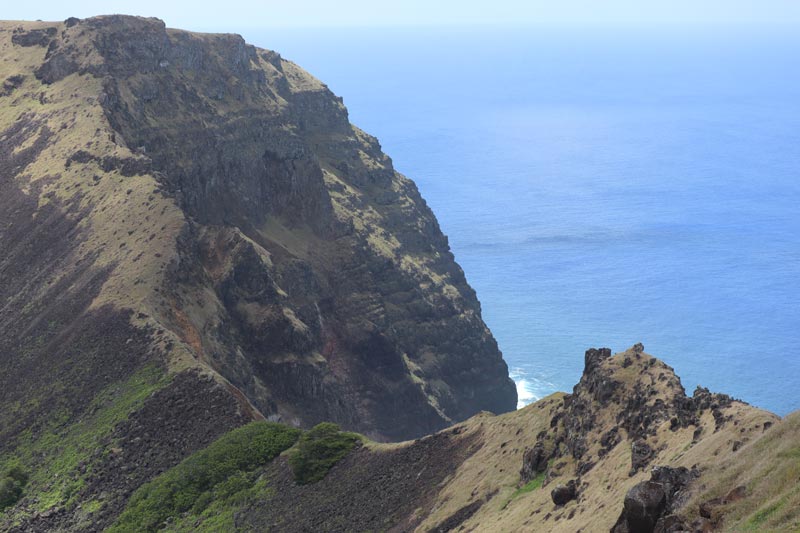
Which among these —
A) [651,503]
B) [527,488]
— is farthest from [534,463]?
[651,503]

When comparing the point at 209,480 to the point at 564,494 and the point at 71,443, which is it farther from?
the point at 564,494

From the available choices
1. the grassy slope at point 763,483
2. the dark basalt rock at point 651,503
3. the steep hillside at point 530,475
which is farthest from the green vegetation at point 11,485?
the grassy slope at point 763,483

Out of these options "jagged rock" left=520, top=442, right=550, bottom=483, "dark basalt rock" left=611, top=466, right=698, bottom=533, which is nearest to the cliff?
"dark basalt rock" left=611, top=466, right=698, bottom=533

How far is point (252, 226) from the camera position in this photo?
488ft

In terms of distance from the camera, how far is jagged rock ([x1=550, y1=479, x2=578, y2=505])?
47.9 metres

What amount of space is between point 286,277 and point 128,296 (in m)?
44.1

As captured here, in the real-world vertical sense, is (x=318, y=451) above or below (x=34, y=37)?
below

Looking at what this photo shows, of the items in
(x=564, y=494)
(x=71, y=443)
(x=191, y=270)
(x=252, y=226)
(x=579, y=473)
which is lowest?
(x=71, y=443)

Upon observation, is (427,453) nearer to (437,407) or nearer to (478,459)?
(478,459)

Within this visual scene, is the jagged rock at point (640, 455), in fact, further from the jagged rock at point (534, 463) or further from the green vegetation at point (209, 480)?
the green vegetation at point (209, 480)

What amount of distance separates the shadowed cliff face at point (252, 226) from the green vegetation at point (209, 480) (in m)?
12.6

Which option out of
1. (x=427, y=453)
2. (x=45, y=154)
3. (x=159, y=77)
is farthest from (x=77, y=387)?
(x=159, y=77)

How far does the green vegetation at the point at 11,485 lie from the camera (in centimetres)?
7988

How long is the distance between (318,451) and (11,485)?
2464 centimetres
